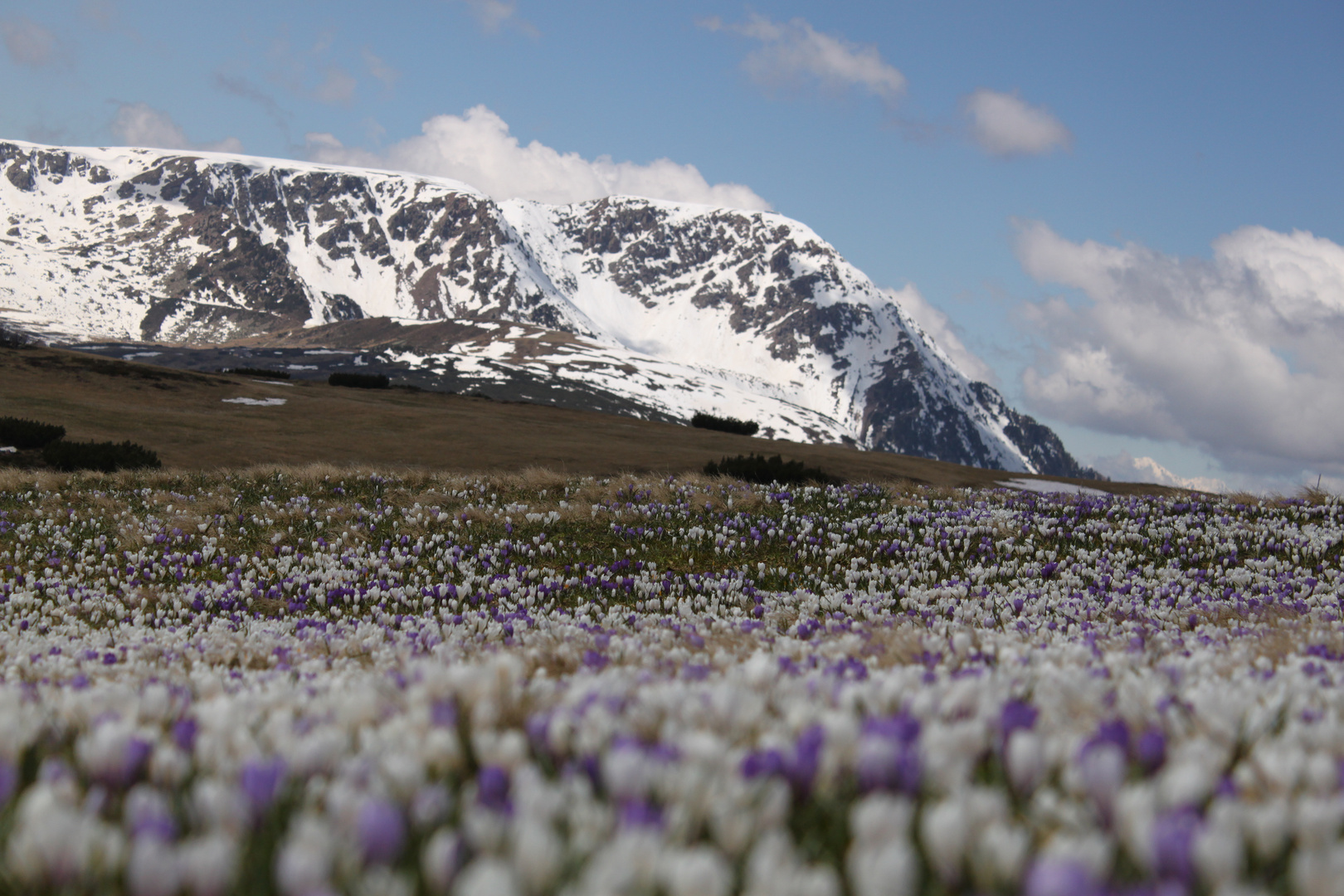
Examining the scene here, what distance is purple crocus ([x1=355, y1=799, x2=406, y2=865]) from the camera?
5.67 feet

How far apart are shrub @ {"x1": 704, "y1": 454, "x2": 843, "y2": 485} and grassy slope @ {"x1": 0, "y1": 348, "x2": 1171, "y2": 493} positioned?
310cm

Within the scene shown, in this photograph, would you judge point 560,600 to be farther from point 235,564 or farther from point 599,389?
point 599,389

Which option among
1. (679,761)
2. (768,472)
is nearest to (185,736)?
(679,761)

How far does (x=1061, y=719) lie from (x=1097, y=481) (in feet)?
120

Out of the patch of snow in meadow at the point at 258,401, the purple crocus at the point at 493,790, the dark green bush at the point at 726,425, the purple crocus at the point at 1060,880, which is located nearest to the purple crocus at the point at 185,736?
the purple crocus at the point at 493,790

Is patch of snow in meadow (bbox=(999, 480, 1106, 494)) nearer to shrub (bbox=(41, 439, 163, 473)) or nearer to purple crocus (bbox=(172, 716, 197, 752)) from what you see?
shrub (bbox=(41, 439, 163, 473))

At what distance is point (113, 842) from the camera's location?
5.56ft

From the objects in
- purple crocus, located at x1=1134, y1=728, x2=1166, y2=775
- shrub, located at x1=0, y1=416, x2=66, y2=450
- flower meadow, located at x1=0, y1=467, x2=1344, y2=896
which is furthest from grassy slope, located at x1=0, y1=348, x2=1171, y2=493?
purple crocus, located at x1=1134, y1=728, x2=1166, y2=775

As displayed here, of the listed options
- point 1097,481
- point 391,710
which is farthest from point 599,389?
point 391,710

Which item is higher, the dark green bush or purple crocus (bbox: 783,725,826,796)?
the dark green bush

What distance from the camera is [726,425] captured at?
193 ft

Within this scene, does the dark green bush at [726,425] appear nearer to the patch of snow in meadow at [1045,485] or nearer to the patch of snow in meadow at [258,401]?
the patch of snow in meadow at [1045,485]

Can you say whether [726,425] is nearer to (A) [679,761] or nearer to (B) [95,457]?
(B) [95,457]

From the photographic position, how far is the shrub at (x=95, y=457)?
2038 cm
